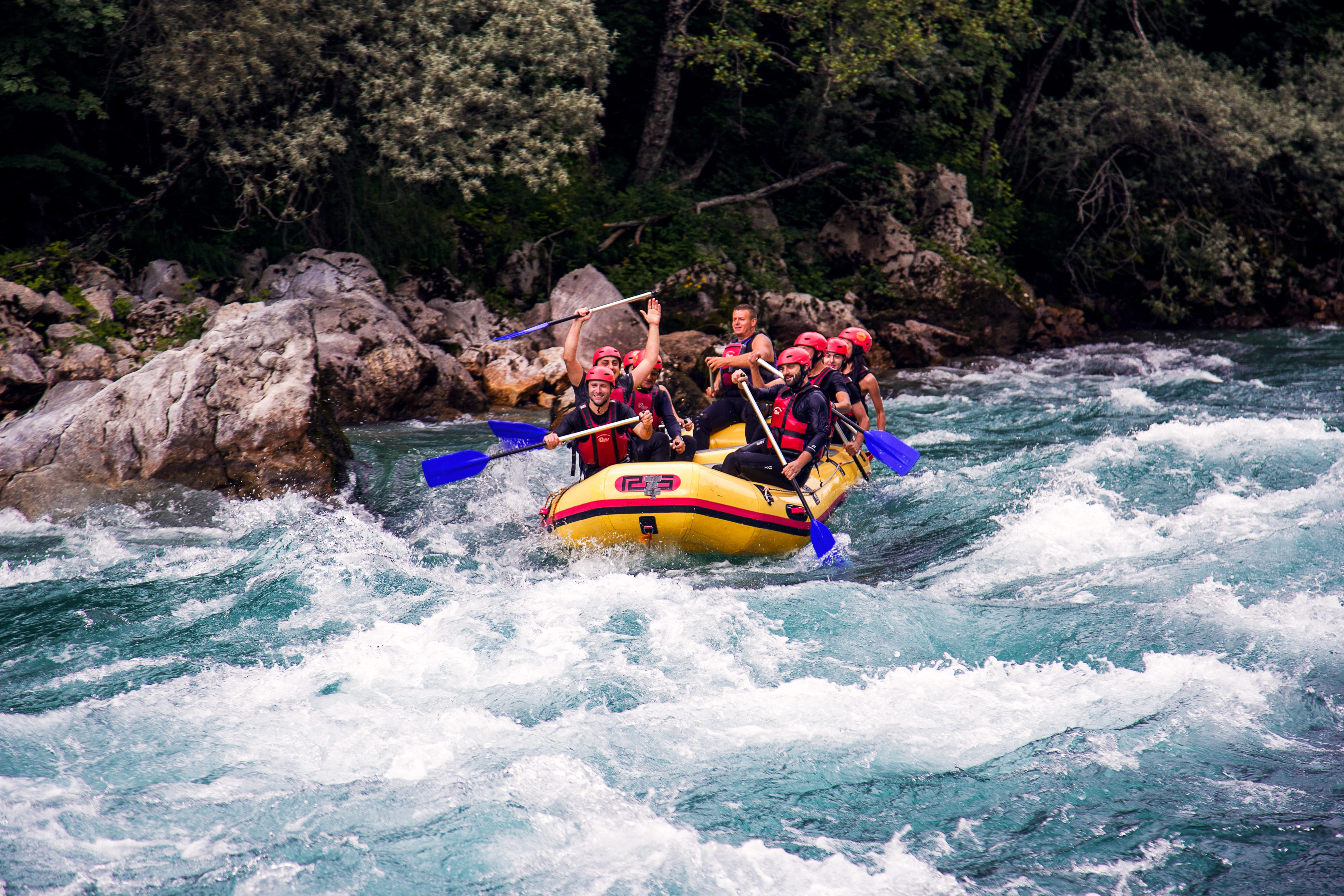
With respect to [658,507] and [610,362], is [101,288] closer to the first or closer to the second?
[610,362]

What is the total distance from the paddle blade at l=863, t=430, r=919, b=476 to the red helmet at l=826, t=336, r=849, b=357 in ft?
2.24

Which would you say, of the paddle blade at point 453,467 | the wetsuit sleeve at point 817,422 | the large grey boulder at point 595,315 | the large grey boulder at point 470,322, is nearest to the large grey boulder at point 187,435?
the paddle blade at point 453,467

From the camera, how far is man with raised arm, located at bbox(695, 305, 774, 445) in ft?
26.6

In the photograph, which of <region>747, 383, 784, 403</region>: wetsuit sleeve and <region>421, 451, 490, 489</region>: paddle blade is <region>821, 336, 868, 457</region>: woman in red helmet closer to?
<region>747, 383, 784, 403</region>: wetsuit sleeve

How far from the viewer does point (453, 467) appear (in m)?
7.02

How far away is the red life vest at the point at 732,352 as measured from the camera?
27.0ft

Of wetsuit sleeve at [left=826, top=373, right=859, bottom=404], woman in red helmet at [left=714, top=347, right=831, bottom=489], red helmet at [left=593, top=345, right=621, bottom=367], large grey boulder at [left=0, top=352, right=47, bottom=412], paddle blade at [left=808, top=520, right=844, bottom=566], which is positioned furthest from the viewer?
large grey boulder at [left=0, top=352, right=47, bottom=412]

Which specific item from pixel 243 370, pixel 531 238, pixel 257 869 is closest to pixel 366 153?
pixel 531 238

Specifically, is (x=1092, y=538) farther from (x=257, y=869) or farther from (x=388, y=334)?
(x=388, y=334)

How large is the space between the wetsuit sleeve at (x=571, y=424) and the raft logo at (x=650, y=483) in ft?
2.80

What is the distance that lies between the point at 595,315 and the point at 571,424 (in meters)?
5.23

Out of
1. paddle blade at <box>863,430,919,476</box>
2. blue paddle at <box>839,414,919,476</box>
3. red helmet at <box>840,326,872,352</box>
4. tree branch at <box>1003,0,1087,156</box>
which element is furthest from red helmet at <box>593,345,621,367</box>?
tree branch at <box>1003,0,1087,156</box>

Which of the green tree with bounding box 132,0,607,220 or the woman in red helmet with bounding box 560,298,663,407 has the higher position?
the green tree with bounding box 132,0,607,220

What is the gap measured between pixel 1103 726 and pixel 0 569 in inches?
236
